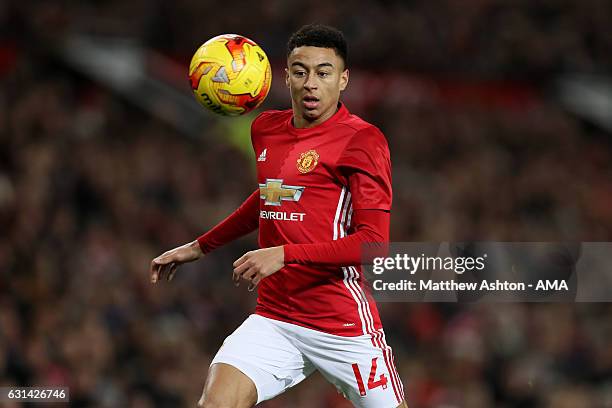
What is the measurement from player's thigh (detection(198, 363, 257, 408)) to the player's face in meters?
1.30

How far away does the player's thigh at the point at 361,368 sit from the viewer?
490 cm

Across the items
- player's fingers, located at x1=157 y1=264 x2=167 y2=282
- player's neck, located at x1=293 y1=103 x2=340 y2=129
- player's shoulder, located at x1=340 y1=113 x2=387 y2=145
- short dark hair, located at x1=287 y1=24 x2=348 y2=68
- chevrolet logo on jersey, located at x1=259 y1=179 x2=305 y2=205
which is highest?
short dark hair, located at x1=287 y1=24 x2=348 y2=68

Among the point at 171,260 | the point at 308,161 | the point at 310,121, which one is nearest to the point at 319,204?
the point at 308,161

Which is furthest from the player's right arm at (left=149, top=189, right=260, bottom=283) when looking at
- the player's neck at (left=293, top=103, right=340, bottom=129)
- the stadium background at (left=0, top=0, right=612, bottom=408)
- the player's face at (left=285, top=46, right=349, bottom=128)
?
the stadium background at (left=0, top=0, right=612, bottom=408)

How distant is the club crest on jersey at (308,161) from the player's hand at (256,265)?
24.1 inches

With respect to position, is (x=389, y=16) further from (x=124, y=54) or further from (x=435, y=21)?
(x=124, y=54)

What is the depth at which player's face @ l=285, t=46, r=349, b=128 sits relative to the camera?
194 inches

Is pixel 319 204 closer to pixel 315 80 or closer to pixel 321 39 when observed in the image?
pixel 315 80

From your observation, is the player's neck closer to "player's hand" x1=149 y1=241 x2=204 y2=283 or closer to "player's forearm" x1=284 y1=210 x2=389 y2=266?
"player's forearm" x1=284 y1=210 x2=389 y2=266

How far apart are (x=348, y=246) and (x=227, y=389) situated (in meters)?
0.89

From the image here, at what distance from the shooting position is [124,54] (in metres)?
14.7

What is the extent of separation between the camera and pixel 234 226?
17.9ft

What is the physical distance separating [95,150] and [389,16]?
676 cm

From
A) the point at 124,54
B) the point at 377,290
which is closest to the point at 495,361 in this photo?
the point at 377,290
